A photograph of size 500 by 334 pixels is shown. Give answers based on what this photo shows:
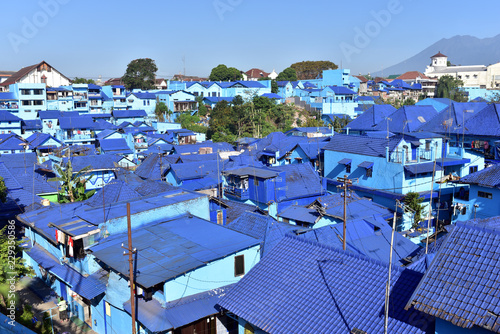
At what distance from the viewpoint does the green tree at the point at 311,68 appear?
250 feet

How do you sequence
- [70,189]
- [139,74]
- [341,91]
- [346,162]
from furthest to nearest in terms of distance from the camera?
[139,74]
[341,91]
[346,162]
[70,189]

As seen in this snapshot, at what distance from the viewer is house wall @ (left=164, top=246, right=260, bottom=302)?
31.7 ft

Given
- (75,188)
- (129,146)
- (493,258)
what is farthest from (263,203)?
(129,146)

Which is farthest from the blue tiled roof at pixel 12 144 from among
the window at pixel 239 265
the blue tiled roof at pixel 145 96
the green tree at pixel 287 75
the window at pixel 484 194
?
the green tree at pixel 287 75

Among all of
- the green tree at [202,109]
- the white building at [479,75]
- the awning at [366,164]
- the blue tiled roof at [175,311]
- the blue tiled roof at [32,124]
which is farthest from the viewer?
the white building at [479,75]

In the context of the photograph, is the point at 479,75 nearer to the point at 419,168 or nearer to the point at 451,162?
the point at 451,162

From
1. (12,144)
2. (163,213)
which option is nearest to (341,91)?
(12,144)

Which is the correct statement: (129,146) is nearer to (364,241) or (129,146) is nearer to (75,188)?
(75,188)

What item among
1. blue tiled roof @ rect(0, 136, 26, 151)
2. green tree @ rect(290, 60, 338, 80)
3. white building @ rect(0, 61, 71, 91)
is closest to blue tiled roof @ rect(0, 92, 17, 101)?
white building @ rect(0, 61, 71, 91)

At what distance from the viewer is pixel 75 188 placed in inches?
830

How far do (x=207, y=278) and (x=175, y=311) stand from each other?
3.61 ft

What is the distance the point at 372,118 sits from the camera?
31922 mm

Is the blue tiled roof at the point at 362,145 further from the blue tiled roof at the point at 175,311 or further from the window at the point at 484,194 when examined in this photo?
the blue tiled roof at the point at 175,311

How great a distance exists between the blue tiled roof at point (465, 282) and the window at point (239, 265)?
501 cm
